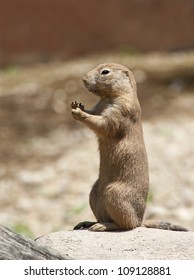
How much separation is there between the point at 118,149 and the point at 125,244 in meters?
0.73

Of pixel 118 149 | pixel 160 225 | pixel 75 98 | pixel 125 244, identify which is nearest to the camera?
pixel 125 244

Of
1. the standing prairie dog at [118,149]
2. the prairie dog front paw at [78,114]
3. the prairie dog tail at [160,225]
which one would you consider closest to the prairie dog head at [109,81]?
the standing prairie dog at [118,149]

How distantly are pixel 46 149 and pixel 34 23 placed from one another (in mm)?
4306

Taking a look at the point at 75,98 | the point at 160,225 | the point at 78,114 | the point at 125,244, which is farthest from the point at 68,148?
the point at 125,244

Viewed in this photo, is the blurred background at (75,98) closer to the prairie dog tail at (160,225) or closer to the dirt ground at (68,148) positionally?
the dirt ground at (68,148)

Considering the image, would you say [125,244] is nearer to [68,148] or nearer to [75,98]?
[68,148]

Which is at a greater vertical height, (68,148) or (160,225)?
(68,148)

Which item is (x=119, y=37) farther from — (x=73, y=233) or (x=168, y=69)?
(x=73, y=233)

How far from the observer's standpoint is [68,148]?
10914 mm

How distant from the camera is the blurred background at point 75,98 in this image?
9.84m

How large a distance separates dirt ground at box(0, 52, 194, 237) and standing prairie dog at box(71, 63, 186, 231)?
3.29 meters

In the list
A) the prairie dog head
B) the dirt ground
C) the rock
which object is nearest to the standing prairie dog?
the prairie dog head

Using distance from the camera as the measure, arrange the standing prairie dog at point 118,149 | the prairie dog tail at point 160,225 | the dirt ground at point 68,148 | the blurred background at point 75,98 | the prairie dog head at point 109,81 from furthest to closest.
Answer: the blurred background at point 75,98 < the dirt ground at point 68,148 < the prairie dog tail at point 160,225 < the prairie dog head at point 109,81 < the standing prairie dog at point 118,149

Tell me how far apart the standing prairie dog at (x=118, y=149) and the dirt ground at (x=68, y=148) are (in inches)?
129
